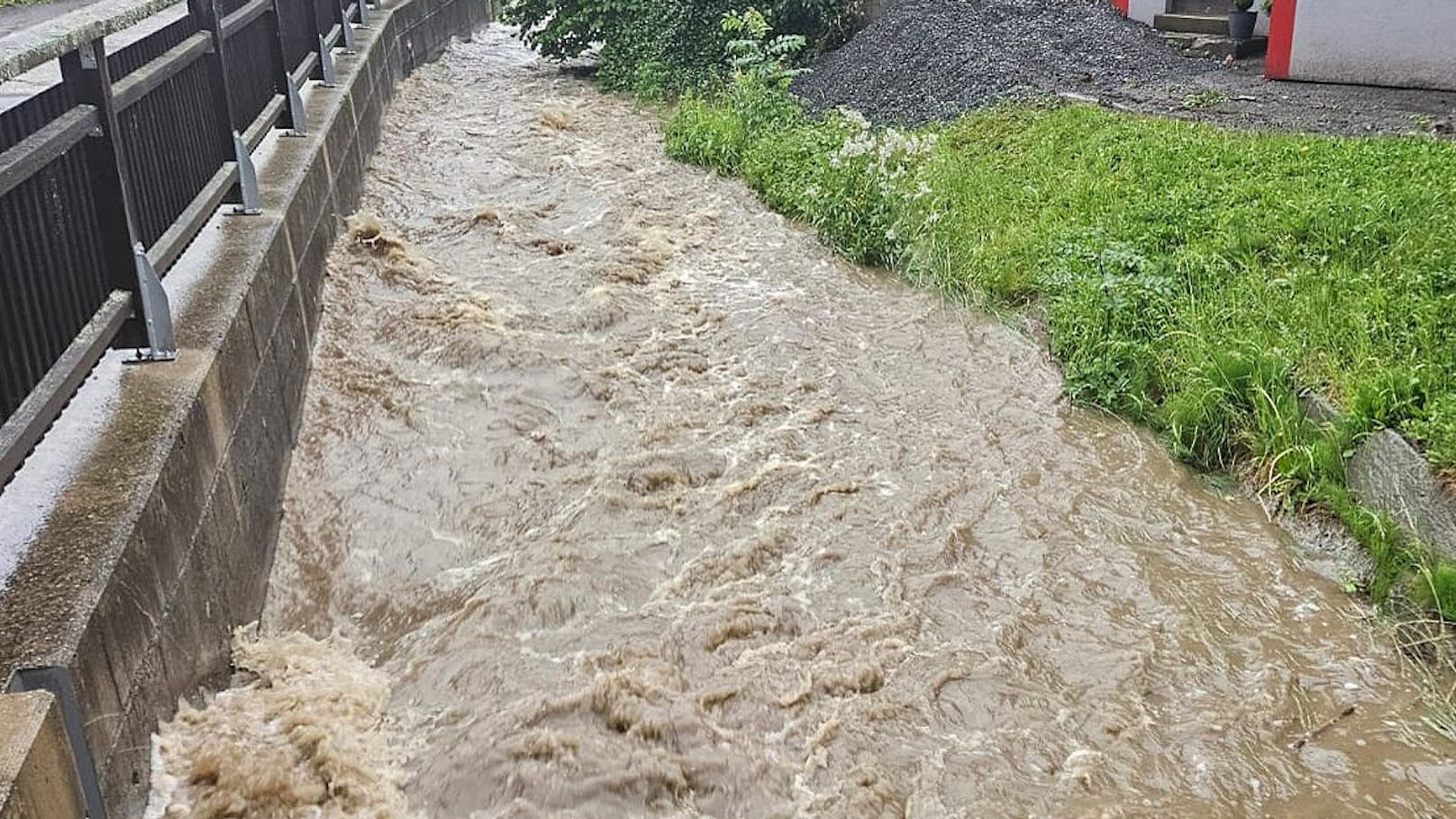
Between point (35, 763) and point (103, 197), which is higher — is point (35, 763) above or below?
below

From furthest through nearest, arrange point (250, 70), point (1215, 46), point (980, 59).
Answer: point (1215, 46) < point (980, 59) < point (250, 70)

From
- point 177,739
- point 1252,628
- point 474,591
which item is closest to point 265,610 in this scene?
point 474,591

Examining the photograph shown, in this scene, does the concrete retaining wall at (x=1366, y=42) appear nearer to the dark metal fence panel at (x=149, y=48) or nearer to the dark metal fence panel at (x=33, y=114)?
the dark metal fence panel at (x=149, y=48)

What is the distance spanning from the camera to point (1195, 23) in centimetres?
1511

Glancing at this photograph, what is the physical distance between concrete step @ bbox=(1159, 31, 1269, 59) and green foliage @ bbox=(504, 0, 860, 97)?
15.1ft

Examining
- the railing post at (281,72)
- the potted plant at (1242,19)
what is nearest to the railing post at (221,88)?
the railing post at (281,72)

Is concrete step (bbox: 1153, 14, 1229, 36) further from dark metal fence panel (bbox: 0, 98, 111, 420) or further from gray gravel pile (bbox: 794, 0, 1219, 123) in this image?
dark metal fence panel (bbox: 0, 98, 111, 420)

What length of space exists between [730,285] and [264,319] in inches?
148

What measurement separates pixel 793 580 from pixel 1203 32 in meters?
12.2

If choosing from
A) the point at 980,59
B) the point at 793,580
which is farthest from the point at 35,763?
the point at 980,59

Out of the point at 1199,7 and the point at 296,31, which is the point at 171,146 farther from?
the point at 1199,7

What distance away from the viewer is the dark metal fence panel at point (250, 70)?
7.71m

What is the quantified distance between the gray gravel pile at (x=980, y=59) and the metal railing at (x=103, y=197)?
7.68 meters

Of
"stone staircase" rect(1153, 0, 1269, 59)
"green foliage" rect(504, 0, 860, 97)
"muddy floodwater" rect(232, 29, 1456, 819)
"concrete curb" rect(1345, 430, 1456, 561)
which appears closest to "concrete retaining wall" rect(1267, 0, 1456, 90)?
"stone staircase" rect(1153, 0, 1269, 59)
